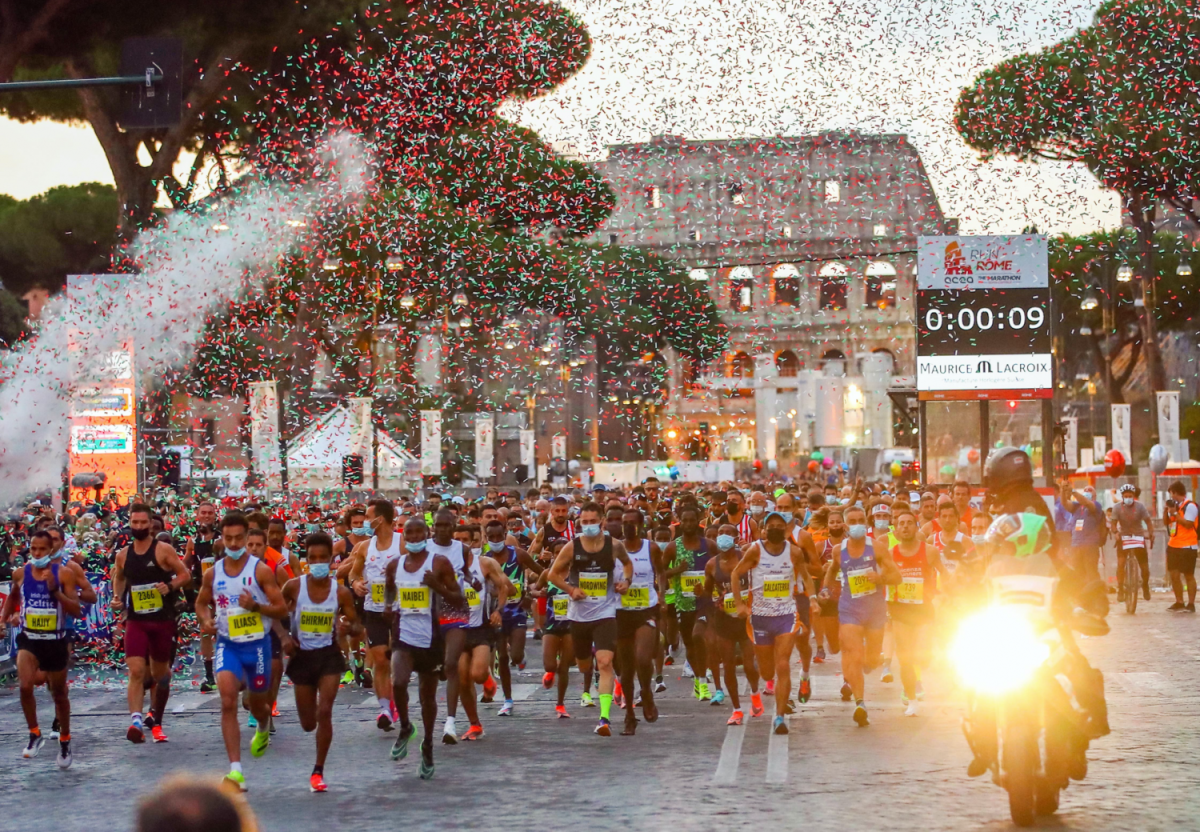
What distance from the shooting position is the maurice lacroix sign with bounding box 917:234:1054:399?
31.2 metres

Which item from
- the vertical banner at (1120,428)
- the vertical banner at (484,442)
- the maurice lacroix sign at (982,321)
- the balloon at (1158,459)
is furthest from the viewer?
the vertical banner at (484,442)

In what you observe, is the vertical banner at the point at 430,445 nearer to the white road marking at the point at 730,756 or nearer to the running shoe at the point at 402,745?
the white road marking at the point at 730,756

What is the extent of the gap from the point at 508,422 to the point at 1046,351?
37146 mm

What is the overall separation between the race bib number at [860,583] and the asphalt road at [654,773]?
0.89 m

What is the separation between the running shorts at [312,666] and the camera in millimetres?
9750

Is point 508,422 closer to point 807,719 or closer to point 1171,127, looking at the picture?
point 1171,127

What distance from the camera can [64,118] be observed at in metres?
34.5

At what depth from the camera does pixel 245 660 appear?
9.80 metres

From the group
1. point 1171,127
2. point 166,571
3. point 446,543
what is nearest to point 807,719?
point 446,543

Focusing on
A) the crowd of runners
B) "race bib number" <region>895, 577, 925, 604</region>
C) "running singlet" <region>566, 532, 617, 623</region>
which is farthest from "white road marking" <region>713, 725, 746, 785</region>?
"race bib number" <region>895, 577, 925, 604</region>

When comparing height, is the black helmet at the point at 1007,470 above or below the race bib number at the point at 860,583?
above

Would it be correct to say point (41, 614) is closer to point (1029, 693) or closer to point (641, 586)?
point (641, 586)

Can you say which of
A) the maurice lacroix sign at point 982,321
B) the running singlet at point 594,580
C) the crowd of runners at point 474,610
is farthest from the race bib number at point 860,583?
the maurice lacroix sign at point 982,321

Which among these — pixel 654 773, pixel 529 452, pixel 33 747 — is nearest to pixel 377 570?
pixel 33 747
